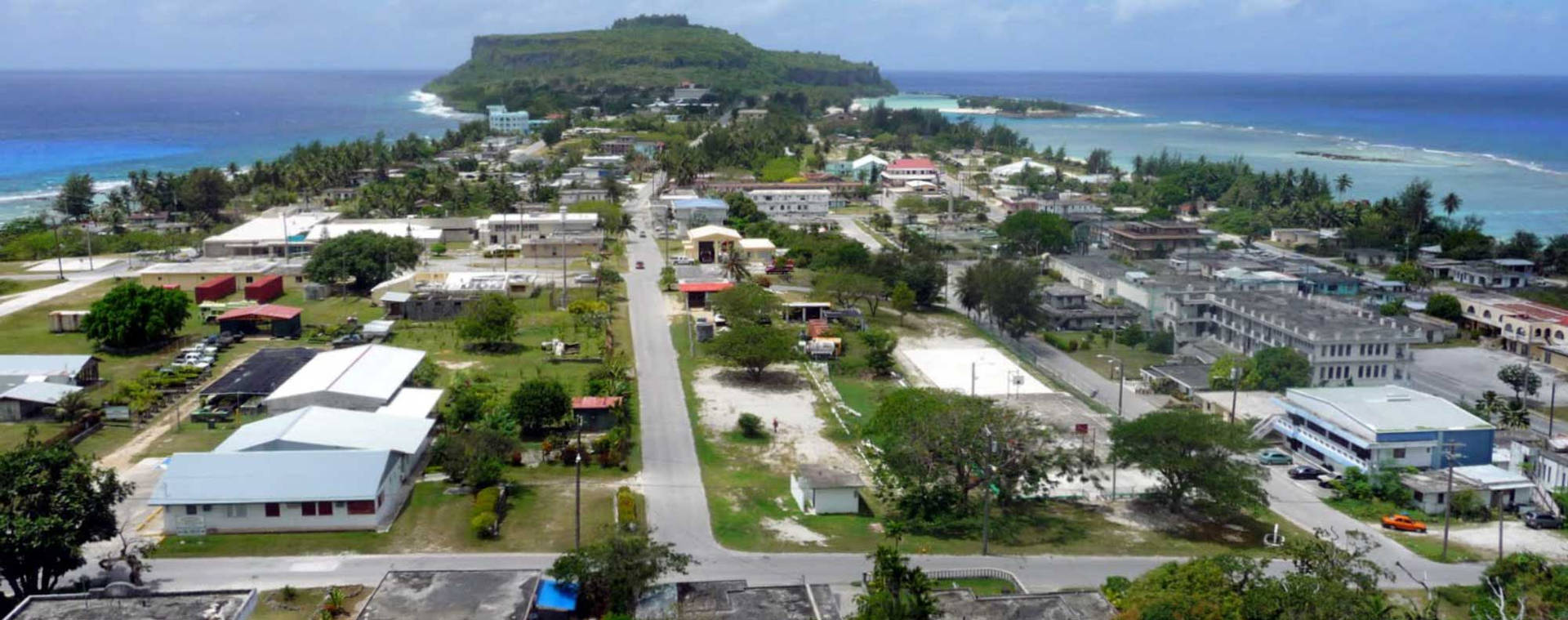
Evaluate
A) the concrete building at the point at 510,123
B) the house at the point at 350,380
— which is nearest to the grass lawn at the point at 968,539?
the house at the point at 350,380

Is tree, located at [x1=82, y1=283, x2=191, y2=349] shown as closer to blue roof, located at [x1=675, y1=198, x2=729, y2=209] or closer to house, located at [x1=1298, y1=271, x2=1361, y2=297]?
blue roof, located at [x1=675, y1=198, x2=729, y2=209]

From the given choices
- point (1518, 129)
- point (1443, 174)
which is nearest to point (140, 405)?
point (1443, 174)

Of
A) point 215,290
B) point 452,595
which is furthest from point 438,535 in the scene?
point 215,290

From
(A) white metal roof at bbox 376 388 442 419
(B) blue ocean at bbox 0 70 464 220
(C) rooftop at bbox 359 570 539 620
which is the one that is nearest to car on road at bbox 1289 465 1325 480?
(C) rooftop at bbox 359 570 539 620

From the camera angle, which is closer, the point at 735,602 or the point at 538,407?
the point at 735,602

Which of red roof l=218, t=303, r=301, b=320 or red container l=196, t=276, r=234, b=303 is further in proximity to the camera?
red container l=196, t=276, r=234, b=303

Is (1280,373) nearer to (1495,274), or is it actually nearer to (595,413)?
(595,413)

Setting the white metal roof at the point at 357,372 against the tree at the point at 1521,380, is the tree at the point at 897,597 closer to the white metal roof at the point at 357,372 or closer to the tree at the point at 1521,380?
the white metal roof at the point at 357,372
